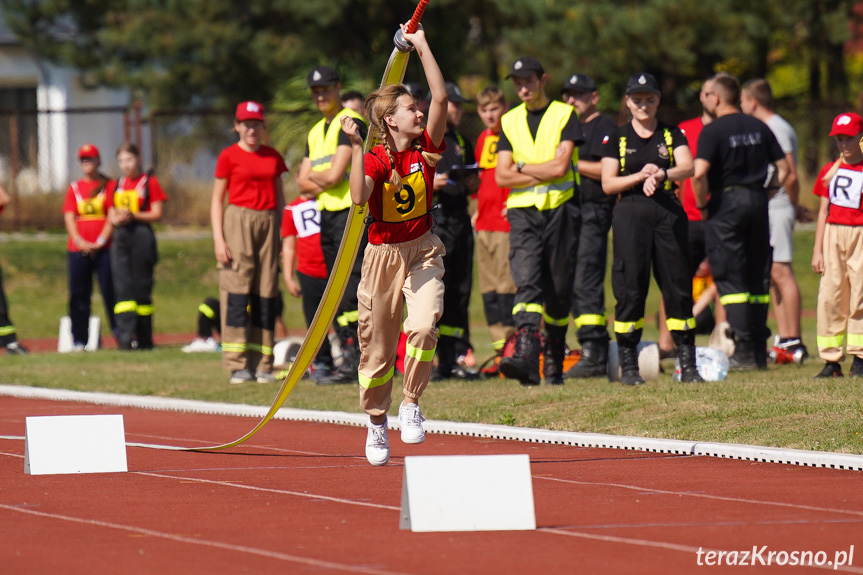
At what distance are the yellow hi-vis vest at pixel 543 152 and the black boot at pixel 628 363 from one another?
1285 mm

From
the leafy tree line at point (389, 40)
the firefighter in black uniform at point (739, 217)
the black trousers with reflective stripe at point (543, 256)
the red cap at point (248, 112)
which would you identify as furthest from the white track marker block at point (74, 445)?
the leafy tree line at point (389, 40)

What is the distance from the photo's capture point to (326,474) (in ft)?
25.1

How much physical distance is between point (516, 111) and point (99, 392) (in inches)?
173

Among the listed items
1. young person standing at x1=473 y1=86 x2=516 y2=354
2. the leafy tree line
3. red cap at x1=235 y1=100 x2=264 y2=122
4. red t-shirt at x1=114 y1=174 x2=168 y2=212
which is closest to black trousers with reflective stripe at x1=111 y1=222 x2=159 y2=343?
red t-shirt at x1=114 y1=174 x2=168 y2=212

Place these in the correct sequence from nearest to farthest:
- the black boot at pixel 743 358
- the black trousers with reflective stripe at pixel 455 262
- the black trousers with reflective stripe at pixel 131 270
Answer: the black trousers with reflective stripe at pixel 455 262
the black boot at pixel 743 358
the black trousers with reflective stripe at pixel 131 270

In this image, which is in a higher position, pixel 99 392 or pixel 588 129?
pixel 588 129

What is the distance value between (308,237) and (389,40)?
61.3ft

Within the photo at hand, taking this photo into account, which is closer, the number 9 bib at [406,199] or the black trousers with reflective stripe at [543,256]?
the number 9 bib at [406,199]

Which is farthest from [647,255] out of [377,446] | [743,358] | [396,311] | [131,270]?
[131,270]

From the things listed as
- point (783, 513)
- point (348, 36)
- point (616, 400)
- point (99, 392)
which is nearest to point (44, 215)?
point (348, 36)

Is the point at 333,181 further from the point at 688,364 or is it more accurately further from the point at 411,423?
the point at 411,423

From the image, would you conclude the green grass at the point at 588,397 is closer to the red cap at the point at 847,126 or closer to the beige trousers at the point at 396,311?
the beige trousers at the point at 396,311

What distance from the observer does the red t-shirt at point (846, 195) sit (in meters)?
11.1

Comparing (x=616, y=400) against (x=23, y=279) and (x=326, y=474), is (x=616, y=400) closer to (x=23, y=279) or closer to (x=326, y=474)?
(x=326, y=474)
